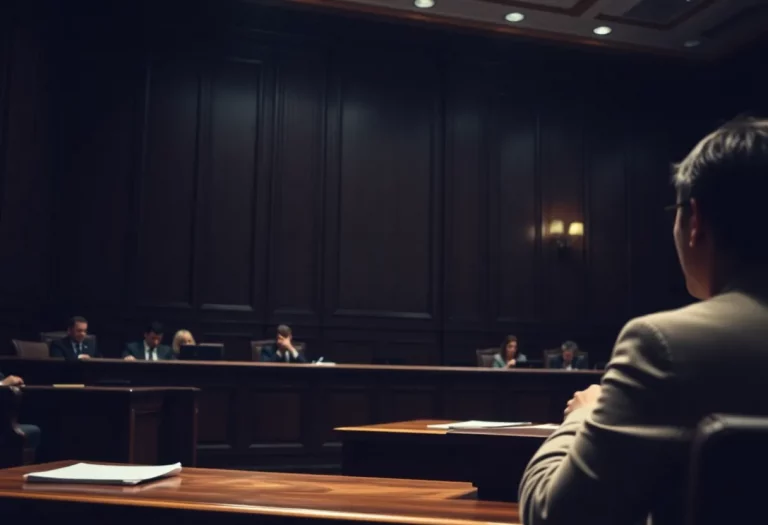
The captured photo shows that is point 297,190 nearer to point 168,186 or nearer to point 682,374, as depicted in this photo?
point 168,186

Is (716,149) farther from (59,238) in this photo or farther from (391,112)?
(391,112)

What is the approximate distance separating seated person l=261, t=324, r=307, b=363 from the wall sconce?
12.8 feet

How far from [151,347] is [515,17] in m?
5.46

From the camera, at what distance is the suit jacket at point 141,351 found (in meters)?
7.67

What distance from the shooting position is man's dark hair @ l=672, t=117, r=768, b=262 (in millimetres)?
947

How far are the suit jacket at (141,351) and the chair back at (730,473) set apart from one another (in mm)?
7224

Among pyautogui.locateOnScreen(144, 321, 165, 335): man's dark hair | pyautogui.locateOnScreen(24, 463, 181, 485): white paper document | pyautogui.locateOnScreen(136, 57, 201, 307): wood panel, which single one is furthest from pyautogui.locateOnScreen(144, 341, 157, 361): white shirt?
pyautogui.locateOnScreen(24, 463, 181, 485): white paper document

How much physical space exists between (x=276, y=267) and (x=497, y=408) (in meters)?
3.13

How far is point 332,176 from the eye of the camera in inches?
374

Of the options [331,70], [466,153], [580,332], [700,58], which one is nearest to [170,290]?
[331,70]

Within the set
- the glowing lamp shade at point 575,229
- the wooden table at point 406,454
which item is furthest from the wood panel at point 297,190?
the wooden table at point 406,454

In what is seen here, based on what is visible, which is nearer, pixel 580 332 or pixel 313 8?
pixel 313 8

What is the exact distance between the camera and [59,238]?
27.8ft

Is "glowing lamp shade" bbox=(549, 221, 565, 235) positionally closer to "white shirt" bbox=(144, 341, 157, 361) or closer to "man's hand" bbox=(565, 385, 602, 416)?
"white shirt" bbox=(144, 341, 157, 361)
